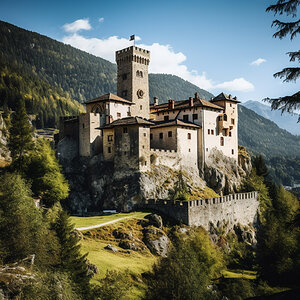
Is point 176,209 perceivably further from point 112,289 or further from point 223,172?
point 112,289

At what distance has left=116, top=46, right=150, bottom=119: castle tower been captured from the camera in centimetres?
7250

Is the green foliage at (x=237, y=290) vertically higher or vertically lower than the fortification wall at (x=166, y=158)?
lower

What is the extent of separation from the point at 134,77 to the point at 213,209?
1302 inches

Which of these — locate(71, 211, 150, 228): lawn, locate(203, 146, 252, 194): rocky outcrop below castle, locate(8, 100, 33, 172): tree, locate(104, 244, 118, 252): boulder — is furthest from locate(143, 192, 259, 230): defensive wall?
locate(8, 100, 33, 172): tree

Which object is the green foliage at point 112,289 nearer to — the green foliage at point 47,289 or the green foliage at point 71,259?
the green foliage at point 71,259

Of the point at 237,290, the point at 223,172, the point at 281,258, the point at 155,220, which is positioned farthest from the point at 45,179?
the point at 223,172

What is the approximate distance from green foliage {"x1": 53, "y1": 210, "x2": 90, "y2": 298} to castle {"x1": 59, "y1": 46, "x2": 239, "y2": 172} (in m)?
23.4

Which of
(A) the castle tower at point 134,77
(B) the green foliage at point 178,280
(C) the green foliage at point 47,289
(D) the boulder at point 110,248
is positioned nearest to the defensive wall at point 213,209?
(B) the green foliage at point 178,280

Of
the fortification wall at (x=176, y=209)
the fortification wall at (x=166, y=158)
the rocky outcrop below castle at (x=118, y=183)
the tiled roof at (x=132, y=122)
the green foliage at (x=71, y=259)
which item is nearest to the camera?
the green foliage at (x=71, y=259)

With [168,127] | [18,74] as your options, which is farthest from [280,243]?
[18,74]

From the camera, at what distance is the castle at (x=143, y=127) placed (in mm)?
55688

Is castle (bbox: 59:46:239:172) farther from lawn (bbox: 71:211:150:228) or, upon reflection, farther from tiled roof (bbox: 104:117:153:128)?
lawn (bbox: 71:211:150:228)

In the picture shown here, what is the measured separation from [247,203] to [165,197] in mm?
18830

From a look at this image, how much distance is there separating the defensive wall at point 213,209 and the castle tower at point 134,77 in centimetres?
2518
